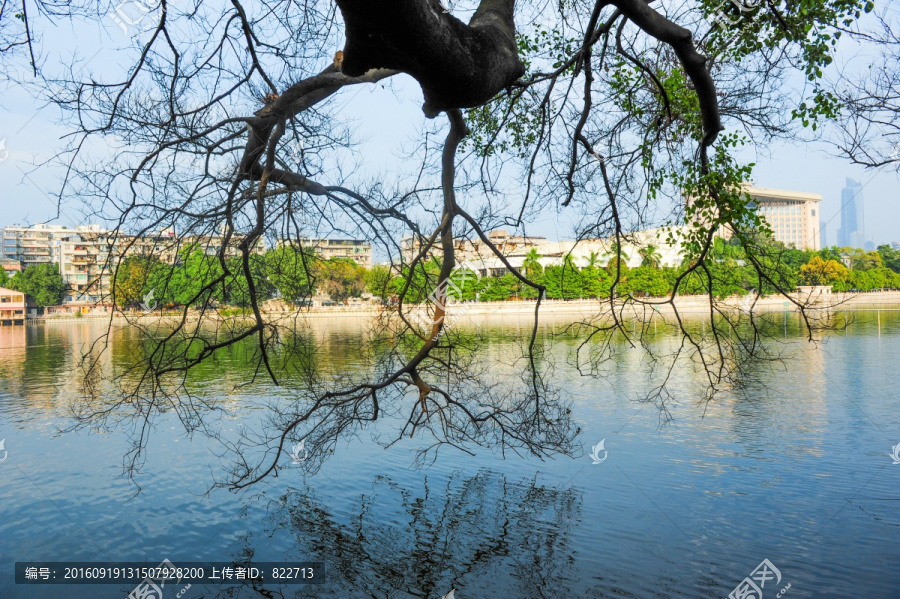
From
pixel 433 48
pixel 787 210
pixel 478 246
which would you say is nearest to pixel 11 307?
pixel 787 210

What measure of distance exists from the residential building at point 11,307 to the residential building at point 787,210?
55.3 meters

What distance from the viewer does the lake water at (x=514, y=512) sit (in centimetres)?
623

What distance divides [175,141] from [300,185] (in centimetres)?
81

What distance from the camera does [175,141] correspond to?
4.25 metres

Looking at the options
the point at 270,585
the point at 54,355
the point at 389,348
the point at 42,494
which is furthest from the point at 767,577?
the point at 54,355

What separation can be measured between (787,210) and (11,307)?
59.5 meters

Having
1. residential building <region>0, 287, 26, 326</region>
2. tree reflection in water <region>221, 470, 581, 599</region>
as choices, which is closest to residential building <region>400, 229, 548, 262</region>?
tree reflection in water <region>221, 470, 581, 599</region>

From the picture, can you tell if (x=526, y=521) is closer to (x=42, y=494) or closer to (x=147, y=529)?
(x=147, y=529)

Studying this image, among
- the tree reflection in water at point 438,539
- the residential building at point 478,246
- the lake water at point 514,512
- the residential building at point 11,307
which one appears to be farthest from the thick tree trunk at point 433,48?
the residential building at point 11,307

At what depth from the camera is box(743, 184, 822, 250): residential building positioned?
20.5 ft

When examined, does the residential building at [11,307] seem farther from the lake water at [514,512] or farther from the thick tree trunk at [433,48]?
the thick tree trunk at [433,48]

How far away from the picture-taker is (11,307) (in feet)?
181

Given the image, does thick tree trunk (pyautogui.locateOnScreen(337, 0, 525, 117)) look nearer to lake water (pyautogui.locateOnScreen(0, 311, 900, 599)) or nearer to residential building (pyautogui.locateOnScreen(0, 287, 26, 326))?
lake water (pyautogui.locateOnScreen(0, 311, 900, 599))

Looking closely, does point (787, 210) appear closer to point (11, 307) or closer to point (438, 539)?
point (438, 539)
